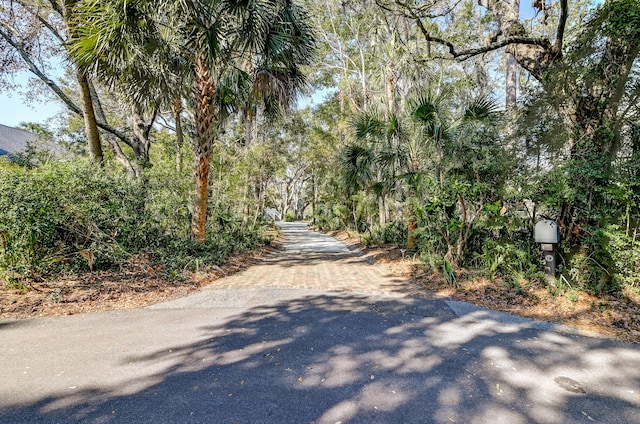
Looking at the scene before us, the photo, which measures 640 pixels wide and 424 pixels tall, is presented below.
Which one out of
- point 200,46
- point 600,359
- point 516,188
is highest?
point 200,46

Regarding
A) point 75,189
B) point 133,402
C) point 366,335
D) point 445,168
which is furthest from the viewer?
point 445,168

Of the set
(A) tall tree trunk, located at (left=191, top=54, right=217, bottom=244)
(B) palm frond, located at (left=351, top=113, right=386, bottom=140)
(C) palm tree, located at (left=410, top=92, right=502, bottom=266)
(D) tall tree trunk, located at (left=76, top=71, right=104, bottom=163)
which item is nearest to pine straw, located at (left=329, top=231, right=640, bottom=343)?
(C) palm tree, located at (left=410, top=92, right=502, bottom=266)

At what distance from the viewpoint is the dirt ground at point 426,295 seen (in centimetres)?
384

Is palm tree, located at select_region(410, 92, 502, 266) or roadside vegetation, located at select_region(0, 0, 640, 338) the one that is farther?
palm tree, located at select_region(410, 92, 502, 266)

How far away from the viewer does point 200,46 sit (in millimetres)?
6672

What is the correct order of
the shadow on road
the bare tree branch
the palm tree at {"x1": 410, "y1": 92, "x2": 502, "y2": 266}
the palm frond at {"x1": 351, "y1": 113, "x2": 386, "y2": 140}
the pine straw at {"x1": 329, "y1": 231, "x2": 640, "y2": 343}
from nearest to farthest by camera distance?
1. the shadow on road
2. the pine straw at {"x1": 329, "y1": 231, "x2": 640, "y2": 343}
3. the bare tree branch
4. the palm tree at {"x1": 410, "y1": 92, "x2": 502, "y2": 266}
5. the palm frond at {"x1": 351, "y1": 113, "x2": 386, "y2": 140}

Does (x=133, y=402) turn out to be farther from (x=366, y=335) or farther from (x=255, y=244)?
(x=255, y=244)

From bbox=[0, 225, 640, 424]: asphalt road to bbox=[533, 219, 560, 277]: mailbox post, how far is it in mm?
1314

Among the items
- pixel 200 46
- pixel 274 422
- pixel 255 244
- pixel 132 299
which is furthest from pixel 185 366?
pixel 255 244

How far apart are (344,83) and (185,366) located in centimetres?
1530

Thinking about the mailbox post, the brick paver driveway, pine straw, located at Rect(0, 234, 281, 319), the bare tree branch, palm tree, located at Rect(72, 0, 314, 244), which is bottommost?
the brick paver driveway

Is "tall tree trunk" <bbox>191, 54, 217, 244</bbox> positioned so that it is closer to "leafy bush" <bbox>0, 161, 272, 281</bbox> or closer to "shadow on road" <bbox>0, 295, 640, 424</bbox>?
"leafy bush" <bbox>0, 161, 272, 281</bbox>

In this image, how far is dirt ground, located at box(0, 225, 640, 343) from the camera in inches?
151

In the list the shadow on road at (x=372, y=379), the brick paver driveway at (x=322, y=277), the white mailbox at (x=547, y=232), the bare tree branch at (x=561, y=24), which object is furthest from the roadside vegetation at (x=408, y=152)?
the shadow on road at (x=372, y=379)
